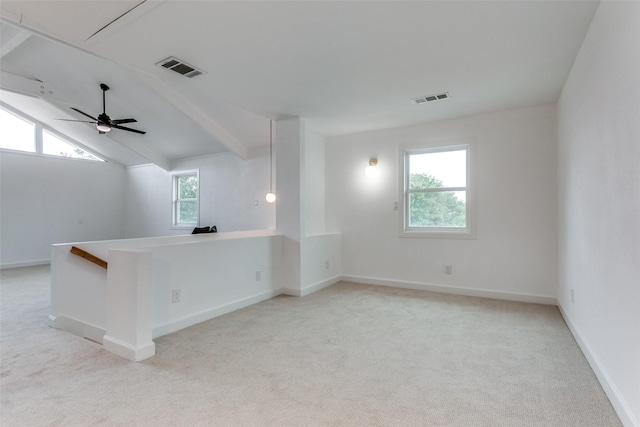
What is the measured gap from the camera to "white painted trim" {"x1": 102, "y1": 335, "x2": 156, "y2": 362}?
2.32 metres

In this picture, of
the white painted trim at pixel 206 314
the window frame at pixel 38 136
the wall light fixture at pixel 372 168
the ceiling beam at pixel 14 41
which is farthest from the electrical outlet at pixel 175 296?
the window frame at pixel 38 136

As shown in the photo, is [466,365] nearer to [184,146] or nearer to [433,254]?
[433,254]

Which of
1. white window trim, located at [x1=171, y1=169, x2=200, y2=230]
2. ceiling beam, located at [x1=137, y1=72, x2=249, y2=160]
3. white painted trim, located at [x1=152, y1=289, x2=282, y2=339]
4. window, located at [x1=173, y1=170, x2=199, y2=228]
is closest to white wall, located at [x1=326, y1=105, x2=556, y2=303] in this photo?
white painted trim, located at [x1=152, y1=289, x2=282, y2=339]

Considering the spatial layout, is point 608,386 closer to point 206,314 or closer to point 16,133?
point 206,314

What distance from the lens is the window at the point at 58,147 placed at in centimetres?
739

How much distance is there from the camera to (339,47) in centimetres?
247

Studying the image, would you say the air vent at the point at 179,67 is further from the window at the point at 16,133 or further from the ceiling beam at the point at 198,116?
the window at the point at 16,133

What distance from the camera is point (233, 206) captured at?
22.3 feet

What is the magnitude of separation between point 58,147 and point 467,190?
9255 mm

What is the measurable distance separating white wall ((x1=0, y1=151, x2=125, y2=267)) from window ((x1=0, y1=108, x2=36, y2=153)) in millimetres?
227

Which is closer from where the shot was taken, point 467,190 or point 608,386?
point 608,386

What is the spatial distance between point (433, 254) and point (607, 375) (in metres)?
2.57

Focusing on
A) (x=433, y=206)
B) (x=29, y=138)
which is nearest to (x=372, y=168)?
(x=433, y=206)

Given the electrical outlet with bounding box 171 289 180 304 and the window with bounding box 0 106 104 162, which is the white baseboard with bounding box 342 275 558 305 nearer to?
the electrical outlet with bounding box 171 289 180 304
